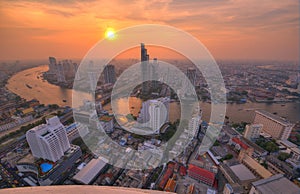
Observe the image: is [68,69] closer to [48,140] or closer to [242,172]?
[48,140]

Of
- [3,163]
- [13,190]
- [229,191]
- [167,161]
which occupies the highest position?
[13,190]

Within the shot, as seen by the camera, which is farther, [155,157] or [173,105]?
[173,105]

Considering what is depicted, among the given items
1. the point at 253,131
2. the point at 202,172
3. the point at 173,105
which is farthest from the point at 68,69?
the point at 253,131

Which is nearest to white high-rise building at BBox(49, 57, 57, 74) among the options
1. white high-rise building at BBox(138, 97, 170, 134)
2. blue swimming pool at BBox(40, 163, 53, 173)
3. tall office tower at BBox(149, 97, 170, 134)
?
white high-rise building at BBox(138, 97, 170, 134)

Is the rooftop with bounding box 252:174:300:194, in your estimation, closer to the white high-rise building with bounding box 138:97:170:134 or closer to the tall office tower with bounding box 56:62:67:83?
the white high-rise building with bounding box 138:97:170:134

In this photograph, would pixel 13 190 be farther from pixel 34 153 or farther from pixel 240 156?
pixel 240 156

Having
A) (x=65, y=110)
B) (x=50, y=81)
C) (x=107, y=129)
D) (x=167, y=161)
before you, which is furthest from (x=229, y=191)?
(x=50, y=81)
